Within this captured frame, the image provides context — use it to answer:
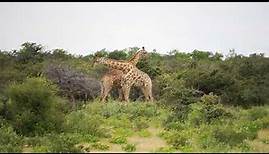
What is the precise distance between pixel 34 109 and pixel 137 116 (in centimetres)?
416

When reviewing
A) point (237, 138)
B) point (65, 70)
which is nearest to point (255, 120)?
point (237, 138)

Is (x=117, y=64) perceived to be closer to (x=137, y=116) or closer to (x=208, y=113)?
(x=137, y=116)

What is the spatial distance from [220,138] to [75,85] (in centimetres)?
950

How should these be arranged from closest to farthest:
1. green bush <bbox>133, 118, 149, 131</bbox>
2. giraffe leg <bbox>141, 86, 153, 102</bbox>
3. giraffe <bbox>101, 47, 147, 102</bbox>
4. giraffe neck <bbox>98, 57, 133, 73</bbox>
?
green bush <bbox>133, 118, 149, 131</bbox>
giraffe <bbox>101, 47, 147, 102</bbox>
giraffe leg <bbox>141, 86, 153, 102</bbox>
giraffe neck <bbox>98, 57, 133, 73</bbox>

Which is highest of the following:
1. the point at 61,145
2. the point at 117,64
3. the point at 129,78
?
the point at 117,64

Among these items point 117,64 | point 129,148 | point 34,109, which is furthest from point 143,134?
point 117,64

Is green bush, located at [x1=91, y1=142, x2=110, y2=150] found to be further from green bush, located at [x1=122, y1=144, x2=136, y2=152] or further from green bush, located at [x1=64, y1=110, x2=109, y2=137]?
green bush, located at [x1=64, y1=110, x2=109, y2=137]

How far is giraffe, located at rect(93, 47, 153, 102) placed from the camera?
22234 millimetres

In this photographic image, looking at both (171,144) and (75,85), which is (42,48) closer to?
(75,85)

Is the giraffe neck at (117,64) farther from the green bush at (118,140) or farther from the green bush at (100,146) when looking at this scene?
the green bush at (100,146)

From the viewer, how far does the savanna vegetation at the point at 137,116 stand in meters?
14.1

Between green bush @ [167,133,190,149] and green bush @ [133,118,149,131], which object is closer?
green bush @ [167,133,190,149]

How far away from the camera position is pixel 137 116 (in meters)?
18.7

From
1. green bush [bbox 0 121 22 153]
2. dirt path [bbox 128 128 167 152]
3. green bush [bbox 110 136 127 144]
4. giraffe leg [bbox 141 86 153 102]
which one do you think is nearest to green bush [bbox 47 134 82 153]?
green bush [bbox 0 121 22 153]
